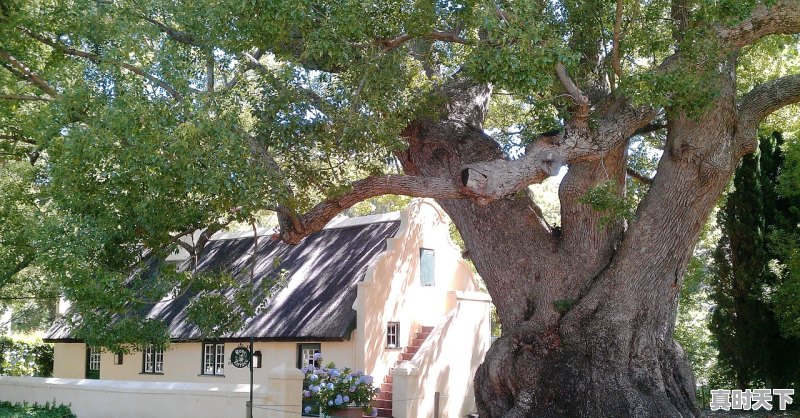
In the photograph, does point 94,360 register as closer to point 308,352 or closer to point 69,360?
point 69,360

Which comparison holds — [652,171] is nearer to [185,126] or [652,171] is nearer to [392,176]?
[392,176]

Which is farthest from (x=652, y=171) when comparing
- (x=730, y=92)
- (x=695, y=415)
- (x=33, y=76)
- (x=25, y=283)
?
(x=25, y=283)

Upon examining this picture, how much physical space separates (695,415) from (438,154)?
636 cm

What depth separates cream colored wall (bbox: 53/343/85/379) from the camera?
27375 millimetres

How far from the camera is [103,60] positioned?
15484mm

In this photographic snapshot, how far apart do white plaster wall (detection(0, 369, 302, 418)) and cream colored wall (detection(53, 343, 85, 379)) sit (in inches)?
230

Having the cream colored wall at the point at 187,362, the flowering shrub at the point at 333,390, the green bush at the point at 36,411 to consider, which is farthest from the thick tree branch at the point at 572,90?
the green bush at the point at 36,411

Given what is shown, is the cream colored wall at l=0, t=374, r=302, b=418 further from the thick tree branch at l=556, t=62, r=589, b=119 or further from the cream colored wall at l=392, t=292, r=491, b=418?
the thick tree branch at l=556, t=62, r=589, b=119

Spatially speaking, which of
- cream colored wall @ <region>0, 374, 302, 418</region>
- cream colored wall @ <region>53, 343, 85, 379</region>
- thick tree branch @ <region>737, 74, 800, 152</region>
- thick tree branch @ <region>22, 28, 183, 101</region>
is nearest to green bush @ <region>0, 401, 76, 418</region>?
cream colored wall @ <region>0, 374, 302, 418</region>

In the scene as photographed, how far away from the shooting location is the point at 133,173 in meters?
13.4

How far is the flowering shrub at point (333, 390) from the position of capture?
1792 cm

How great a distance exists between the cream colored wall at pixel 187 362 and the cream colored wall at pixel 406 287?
760 millimetres

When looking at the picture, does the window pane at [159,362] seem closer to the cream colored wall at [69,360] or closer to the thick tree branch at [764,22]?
the cream colored wall at [69,360]

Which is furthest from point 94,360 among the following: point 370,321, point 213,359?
point 370,321
